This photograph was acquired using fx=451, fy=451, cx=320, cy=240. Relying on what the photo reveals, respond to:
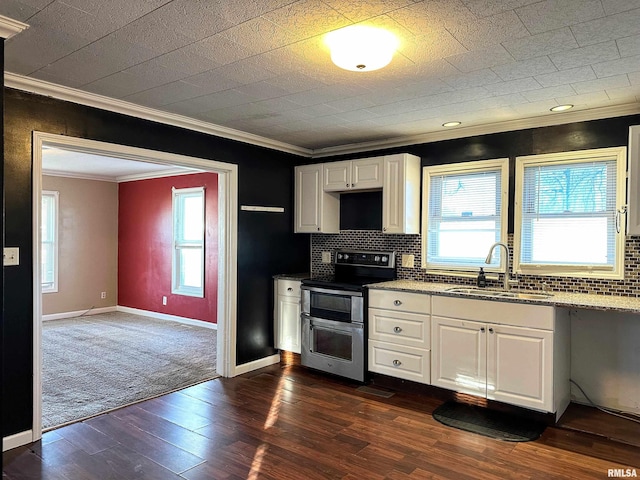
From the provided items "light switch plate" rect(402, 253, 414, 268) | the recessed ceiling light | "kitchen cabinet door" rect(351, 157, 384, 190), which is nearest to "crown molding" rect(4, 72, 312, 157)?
"kitchen cabinet door" rect(351, 157, 384, 190)

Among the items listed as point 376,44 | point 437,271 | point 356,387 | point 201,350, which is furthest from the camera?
point 201,350

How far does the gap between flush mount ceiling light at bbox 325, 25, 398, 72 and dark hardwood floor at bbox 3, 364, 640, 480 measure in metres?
2.15

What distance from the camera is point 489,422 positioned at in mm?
3115

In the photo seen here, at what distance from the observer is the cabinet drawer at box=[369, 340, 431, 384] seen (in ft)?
11.7

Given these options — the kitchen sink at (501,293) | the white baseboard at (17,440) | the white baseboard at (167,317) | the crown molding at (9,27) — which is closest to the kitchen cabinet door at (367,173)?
the kitchen sink at (501,293)

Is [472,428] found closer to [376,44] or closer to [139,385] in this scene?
[376,44]

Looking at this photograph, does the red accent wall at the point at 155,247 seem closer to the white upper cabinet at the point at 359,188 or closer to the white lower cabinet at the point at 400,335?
the white upper cabinet at the point at 359,188

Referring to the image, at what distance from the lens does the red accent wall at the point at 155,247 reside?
6.26 meters

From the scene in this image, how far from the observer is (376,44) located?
6.93ft

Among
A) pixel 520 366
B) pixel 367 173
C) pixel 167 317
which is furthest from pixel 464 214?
pixel 167 317

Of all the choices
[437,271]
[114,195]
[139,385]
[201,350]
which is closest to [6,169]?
[139,385]

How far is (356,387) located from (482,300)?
4.39ft

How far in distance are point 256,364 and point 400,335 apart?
1.52 metres

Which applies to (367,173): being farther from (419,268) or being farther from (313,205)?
(419,268)
